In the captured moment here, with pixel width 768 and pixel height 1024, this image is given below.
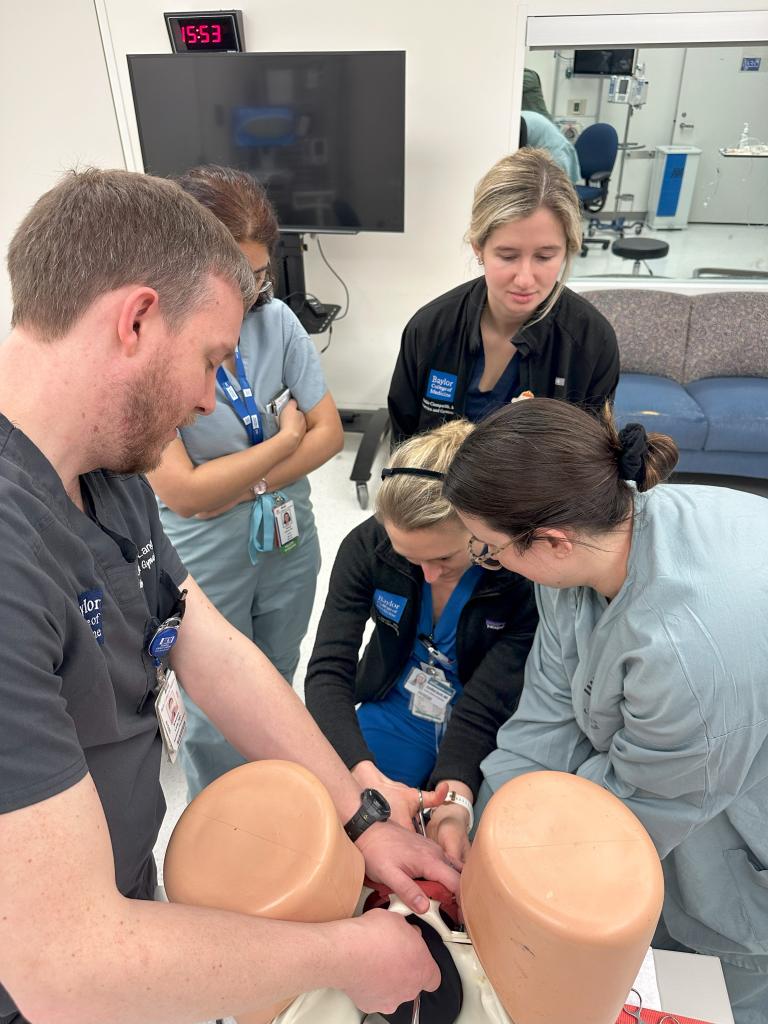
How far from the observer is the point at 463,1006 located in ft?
2.73

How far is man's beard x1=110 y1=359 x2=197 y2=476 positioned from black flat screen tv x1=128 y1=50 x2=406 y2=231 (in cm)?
261

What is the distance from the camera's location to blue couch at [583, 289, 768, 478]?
10.9 feet

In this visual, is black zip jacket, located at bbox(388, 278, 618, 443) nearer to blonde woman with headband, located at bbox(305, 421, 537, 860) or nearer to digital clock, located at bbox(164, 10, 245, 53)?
blonde woman with headband, located at bbox(305, 421, 537, 860)

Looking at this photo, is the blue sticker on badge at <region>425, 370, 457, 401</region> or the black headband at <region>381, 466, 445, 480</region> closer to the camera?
the black headband at <region>381, 466, 445, 480</region>

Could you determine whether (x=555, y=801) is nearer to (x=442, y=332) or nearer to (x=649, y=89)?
(x=442, y=332)

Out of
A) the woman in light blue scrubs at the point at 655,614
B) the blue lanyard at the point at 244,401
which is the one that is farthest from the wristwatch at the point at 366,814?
the blue lanyard at the point at 244,401

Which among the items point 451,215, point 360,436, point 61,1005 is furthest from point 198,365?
point 360,436

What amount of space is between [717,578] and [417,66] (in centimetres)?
304

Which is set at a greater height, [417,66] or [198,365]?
[417,66]

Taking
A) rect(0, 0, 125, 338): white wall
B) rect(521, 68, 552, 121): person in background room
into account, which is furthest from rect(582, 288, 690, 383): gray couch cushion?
rect(0, 0, 125, 338): white wall

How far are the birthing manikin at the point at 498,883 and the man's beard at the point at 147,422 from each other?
40 centimetres

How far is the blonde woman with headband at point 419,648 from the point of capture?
1.38 m

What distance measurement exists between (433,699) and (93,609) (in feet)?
2.99

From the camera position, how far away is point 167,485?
1.50 meters
